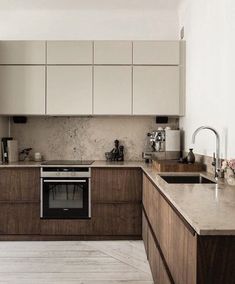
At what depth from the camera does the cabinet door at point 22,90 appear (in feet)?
13.7

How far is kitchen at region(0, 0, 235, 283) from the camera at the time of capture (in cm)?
307

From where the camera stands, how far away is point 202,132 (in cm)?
337

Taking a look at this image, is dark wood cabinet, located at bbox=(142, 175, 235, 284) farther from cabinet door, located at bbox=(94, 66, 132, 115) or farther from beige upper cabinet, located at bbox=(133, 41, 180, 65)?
beige upper cabinet, located at bbox=(133, 41, 180, 65)

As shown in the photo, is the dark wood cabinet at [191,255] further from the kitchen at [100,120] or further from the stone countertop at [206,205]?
the kitchen at [100,120]

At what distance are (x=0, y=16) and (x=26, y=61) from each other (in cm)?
79

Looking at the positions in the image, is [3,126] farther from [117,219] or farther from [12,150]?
[117,219]

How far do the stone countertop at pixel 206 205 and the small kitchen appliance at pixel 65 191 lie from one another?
1704 millimetres

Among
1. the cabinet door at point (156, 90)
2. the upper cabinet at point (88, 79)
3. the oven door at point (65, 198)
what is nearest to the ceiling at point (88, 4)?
the upper cabinet at point (88, 79)

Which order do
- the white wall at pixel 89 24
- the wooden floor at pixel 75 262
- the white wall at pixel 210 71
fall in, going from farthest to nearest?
the white wall at pixel 89 24 < the wooden floor at pixel 75 262 < the white wall at pixel 210 71

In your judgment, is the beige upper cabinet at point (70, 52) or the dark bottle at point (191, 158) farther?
the beige upper cabinet at point (70, 52)

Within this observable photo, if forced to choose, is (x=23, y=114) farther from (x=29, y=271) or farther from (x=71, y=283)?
(x=71, y=283)

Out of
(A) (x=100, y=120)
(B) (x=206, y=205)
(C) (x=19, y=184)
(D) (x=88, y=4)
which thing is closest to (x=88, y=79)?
(A) (x=100, y=120)

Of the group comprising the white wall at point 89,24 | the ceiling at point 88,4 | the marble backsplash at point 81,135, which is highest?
Answer: the ceiling at point 88,4

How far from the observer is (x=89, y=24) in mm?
4457
